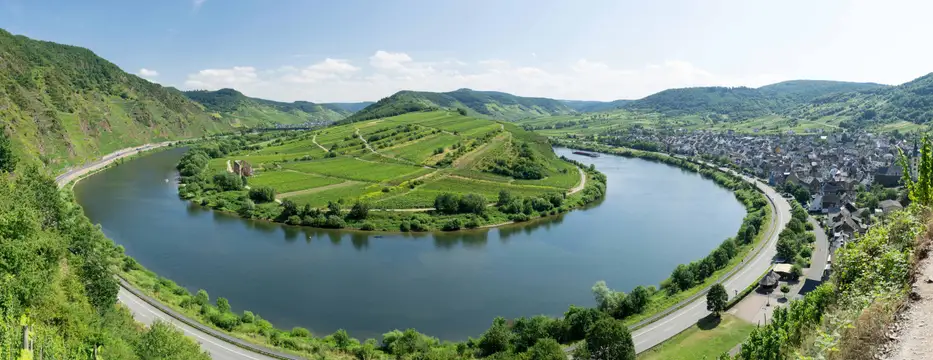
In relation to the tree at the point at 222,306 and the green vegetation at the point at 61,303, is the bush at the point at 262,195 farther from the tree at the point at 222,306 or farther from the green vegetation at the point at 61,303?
the green vegetation at the point at 61,303

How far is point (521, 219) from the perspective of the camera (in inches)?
1893

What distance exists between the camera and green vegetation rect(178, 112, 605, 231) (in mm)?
47031

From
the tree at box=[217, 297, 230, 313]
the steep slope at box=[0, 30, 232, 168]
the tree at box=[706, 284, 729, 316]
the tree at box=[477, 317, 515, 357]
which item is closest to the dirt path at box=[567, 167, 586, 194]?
the tree at box=[706, 284, 729, 316]

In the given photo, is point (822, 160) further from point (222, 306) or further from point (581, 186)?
point (222, 306)

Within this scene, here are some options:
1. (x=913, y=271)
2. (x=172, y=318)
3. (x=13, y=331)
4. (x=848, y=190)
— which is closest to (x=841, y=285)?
(x=913, y=271)

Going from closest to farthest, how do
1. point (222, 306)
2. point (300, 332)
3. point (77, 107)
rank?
point (300, 332), point (222, 306), point (77, 107)

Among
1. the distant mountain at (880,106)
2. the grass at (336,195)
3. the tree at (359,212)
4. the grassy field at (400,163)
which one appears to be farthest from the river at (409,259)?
the distant mountain at (880,106)

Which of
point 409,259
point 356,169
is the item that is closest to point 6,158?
point 356,169

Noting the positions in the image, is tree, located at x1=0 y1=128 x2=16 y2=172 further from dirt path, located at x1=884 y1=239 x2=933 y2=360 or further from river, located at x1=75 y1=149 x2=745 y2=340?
dirt path, located at x1=884 y1=239 x2=933 y2=360

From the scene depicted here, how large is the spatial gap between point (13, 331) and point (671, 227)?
1800 inches

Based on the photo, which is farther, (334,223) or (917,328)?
(334,223)

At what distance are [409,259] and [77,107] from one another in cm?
7933

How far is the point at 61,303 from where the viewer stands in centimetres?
1422

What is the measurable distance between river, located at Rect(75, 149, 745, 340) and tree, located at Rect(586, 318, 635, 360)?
7.83 metres
